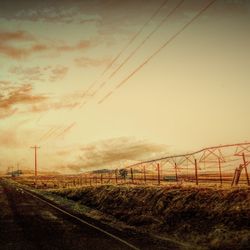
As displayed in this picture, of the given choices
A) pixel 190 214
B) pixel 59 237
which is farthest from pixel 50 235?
pixel 190 214

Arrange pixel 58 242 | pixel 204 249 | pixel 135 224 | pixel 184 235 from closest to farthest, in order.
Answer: pixel 204 249
pixel 58 242
pixel 184 235
pixel 135 224

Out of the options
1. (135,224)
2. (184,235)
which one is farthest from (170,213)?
(184,235)

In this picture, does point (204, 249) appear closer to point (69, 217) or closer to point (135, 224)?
point (135, 224)

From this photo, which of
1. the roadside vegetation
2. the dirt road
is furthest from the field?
the dirt road

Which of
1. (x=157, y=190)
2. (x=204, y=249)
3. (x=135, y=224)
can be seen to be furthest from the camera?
(x=157, y=190)

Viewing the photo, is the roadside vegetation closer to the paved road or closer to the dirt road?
the dirt road

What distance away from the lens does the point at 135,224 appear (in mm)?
18625

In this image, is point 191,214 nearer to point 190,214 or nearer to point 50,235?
point 190,214

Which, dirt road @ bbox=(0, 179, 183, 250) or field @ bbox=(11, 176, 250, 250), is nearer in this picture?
dirt road @ bbox=(0, 179, 183, 250)

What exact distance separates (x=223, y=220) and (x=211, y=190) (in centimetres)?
362

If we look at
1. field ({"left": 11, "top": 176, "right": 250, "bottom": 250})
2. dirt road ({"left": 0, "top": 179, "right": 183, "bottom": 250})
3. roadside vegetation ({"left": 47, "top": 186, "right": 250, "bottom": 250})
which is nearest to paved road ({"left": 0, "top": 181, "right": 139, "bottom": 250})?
dirt road ({"left": 0, "top": 179, "right": 183, "bottom": 250})

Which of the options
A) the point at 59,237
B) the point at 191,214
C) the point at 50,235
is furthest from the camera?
the point at 191,214

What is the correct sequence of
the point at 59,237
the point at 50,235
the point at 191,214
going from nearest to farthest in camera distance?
the point at 59,237 < the point at 50,235 < the point at 191,214

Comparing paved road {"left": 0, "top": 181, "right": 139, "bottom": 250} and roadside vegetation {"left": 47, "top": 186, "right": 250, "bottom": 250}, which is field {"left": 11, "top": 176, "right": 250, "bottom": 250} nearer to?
roadside vegetation {"left": 47, "top": 186, "right": 250, "bottom": 250}
